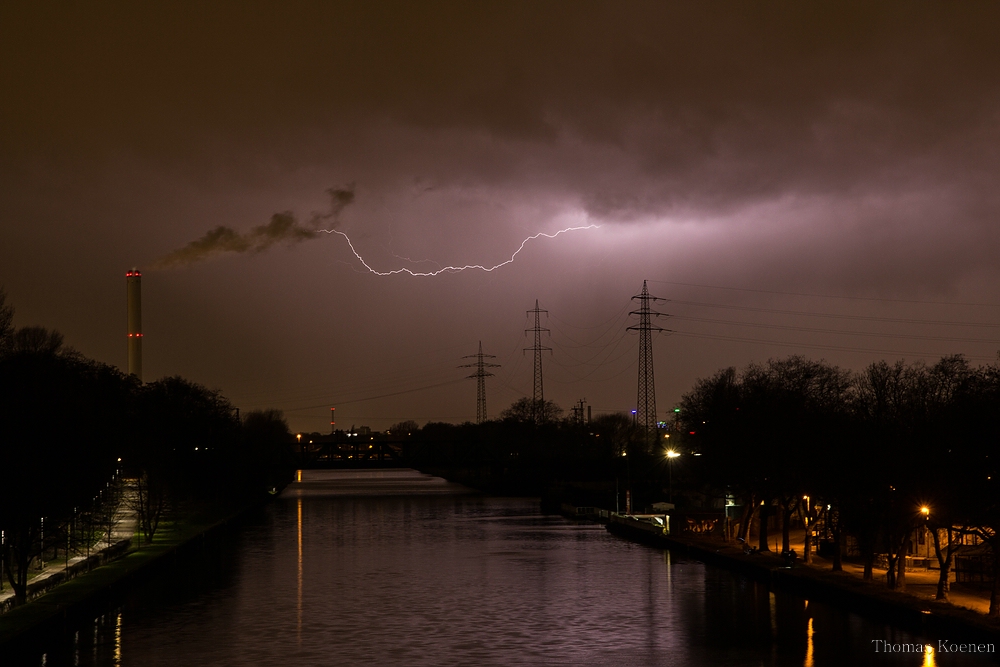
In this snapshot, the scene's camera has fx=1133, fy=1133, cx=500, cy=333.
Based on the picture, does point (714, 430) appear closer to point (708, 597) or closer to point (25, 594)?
point (708, 597)

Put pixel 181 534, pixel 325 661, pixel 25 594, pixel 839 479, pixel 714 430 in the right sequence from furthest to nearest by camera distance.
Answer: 1. pixel 181 534
2. pixel 714 430
3. pixel 839 479
4. pixel 25 594
5. pixel 325 661

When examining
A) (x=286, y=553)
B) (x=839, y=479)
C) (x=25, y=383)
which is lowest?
(x=286, y=553)

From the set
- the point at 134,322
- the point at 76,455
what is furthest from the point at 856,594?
the point at 134,322

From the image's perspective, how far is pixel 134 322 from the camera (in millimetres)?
134000

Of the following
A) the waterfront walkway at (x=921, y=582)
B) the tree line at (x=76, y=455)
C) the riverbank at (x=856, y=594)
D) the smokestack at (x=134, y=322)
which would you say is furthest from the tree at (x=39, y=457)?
the smokestack at (x=134, y=322)

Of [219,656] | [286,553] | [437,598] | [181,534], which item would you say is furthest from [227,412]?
[219,656]

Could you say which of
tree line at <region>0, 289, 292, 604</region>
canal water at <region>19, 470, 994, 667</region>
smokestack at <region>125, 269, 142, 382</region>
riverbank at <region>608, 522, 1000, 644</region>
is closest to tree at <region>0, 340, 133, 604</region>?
tree line at <region>0, 289, 292, 604</region>

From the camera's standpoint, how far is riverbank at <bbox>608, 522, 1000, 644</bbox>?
33.2 metres

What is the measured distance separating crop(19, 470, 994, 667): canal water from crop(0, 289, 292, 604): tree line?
150 inches

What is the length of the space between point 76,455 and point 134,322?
325 ft

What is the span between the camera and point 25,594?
126 feet

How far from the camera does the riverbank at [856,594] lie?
33.2 m

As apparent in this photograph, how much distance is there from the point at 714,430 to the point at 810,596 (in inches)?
772

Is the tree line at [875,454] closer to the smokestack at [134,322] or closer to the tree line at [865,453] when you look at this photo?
the tree line at [865,453]
